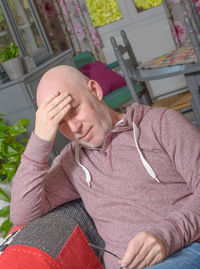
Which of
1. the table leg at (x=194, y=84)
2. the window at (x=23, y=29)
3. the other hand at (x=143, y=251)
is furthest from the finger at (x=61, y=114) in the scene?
the window at (x=23, y=29)

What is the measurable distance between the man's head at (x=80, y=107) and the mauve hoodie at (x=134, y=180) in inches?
1.5

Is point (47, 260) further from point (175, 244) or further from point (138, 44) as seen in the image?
point (138, 44)

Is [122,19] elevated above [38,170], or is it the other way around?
[122,19]

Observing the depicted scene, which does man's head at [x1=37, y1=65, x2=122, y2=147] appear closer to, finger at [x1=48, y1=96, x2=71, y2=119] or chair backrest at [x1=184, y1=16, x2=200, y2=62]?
finger at [x1=48, y1=96, x2=71, y2=119]

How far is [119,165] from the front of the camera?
44.5 inches

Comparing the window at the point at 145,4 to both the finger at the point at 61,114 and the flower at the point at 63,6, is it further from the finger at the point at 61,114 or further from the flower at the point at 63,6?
the finger at the point at 61,114

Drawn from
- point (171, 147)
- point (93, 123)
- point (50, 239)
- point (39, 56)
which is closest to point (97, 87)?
point (93, 123)

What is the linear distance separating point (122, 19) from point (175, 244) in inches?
152

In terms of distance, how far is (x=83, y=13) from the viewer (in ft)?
14.3

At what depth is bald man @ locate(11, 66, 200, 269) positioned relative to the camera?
101cm

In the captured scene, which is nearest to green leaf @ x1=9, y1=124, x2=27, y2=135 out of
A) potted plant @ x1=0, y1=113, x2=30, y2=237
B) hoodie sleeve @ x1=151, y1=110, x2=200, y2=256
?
potted plant @ x1=0, y1=113, x2=30, y2=237

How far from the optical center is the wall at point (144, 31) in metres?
4.40

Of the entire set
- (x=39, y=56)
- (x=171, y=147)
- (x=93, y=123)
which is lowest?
(x=171, y=147)

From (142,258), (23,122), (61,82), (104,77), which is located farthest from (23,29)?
(142,258)
